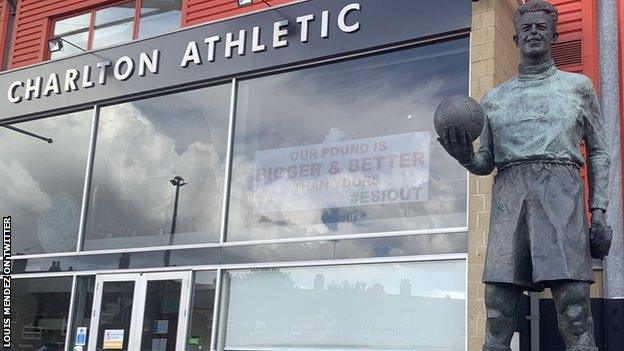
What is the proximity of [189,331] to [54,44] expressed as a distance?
228 inches

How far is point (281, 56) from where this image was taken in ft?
33.9

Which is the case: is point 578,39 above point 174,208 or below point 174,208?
above

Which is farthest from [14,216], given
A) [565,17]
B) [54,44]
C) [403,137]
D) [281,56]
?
[565,17]

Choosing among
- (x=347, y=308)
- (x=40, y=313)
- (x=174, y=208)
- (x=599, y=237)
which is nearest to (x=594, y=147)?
(x=599, y=237)

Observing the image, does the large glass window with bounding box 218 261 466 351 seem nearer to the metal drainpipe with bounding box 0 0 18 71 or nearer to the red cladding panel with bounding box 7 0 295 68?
the red cladding panel with bounding box 7 0 295 68

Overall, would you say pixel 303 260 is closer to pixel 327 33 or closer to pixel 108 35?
pixel 327 33

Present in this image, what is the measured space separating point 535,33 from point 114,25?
10304 mm

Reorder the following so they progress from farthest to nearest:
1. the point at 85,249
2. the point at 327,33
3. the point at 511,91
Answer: the point at 85,249 → the point at 327,33 → the point at 511,91

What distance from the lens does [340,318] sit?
9016mm

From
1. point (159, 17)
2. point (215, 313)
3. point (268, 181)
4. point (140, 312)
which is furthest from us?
point (159, 17)

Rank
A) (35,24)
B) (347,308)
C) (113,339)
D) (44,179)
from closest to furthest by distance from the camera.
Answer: (347,308), (113,339), (44,179), (35,24)

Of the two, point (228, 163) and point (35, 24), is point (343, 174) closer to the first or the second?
point (228, 163)

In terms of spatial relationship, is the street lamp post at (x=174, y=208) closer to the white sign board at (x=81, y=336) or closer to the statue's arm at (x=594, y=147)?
the white sign board at (x=81, y=336)

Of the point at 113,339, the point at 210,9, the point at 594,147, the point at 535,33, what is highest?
the point at 210,9
